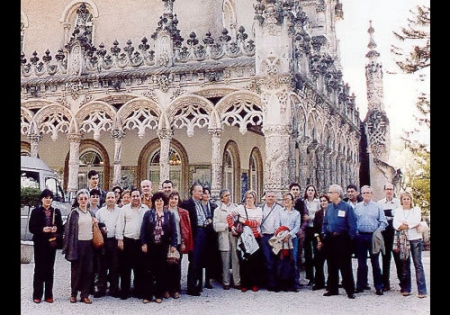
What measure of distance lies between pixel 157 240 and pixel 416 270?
14.7ft

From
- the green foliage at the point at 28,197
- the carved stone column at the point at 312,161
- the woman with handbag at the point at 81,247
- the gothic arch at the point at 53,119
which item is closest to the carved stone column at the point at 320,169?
the carved stone column at the point at 312,161

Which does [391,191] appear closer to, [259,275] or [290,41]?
[259,275]

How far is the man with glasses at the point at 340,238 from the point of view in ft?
27.3

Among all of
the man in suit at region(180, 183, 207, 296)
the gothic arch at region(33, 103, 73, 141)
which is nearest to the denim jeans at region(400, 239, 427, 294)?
the man in suit at region(180, 183, 207, 296)

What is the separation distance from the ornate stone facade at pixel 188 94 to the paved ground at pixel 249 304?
179 inches

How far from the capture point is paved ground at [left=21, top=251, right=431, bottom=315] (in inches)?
287

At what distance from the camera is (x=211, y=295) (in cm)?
848

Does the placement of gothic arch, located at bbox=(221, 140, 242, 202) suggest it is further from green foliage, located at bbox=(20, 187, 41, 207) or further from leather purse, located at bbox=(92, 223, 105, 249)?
leather purse, located at bbox=(92, 223, 105, 249)

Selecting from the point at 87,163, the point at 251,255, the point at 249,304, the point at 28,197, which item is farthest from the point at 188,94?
the point at 249,304

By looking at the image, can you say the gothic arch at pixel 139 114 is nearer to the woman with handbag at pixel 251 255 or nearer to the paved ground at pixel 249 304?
the woman with handbag at pixel 251 255

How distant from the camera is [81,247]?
25.4 ft

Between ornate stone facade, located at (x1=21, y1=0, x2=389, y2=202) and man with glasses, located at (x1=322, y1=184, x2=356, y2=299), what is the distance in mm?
4139
